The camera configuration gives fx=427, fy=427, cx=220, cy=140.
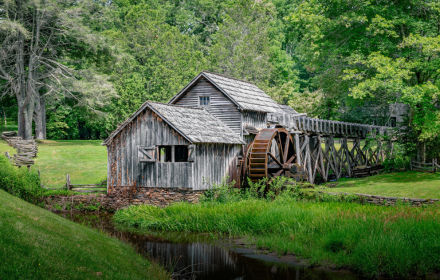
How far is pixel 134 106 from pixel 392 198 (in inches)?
1022

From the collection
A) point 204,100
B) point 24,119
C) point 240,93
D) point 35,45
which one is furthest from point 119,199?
point 35,45

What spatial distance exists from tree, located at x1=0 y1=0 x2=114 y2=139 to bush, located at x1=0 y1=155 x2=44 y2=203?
1498 cm

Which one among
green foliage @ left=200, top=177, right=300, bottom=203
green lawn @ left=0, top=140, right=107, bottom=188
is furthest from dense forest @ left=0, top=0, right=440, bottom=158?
green foliage @ left=200, top=177, right=300, bottom=203

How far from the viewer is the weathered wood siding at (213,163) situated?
20.4 meters

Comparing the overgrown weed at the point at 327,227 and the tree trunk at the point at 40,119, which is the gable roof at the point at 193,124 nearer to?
the overgrown weed at the point at 327,227

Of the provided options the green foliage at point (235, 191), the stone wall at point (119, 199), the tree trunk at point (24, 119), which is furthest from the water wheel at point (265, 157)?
the tree trunk at point (24, 119)

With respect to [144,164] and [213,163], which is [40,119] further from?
[213,163]

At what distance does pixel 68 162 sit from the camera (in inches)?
1230

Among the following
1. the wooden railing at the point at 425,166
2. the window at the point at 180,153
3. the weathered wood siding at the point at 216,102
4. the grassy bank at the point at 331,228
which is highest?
the weathered wood siding at the point at 216,102

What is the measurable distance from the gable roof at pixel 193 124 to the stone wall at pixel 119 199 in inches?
104

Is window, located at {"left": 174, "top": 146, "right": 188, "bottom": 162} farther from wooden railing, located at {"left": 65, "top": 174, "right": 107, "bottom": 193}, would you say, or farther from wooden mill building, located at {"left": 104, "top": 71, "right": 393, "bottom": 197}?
wooden railing, located at {"left": 65, "top": 174, "right": 107, "bottom": 193}

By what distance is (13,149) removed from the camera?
32.0 metres

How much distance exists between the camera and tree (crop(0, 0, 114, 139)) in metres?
34.6

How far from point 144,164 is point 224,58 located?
25.7 meters
